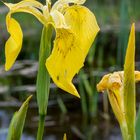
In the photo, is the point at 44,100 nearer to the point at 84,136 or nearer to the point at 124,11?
the point at 124,11

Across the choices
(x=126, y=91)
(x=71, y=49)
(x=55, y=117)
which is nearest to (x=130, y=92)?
(x=126, y=91)

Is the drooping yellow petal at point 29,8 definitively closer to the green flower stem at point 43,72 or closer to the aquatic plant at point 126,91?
the green flower stem at point 43,72

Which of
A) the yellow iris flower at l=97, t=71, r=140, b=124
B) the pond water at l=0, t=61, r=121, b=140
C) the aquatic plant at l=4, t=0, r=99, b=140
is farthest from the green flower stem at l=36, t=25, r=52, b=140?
the pond water at l=0, t=61, r=121, b=140

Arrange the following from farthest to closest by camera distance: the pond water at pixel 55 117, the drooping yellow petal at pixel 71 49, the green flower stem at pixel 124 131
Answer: the pond water at pixel 55 117
the green flower stem at pixel 124 131
the drooping yellow petal at pixel 71 49

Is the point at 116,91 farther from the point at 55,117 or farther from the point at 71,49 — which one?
the point at 55,117

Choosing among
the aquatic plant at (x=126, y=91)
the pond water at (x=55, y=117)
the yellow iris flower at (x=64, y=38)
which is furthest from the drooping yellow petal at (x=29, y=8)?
the pond water at (x=55, y=117)

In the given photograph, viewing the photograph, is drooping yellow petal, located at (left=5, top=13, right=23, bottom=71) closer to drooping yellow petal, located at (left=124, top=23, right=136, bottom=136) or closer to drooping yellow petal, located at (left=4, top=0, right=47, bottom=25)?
drooping yellow petal, located at (left=4, top=0, right=47, bottom=25)

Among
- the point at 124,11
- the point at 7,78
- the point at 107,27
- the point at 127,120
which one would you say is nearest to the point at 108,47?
the point at 107,27
